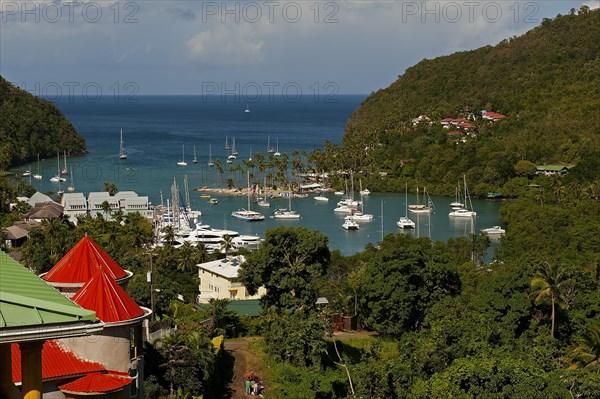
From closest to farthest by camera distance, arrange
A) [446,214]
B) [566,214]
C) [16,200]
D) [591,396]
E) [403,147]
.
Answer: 1. [591,396]
2. [566,214]
3. [16,200]
4. [446,214]
5. [403,147]

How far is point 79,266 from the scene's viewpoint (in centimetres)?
1381

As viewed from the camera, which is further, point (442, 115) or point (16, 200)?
point (442, 115)

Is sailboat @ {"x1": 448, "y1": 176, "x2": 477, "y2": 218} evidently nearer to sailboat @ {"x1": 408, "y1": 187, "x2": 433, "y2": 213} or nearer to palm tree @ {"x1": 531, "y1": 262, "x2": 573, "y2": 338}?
sailboat @ {"x1": 408, "y1": 187, "x2": 433, "y2": 213}

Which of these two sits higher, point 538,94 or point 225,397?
point 538,94

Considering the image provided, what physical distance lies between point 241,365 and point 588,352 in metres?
8.82

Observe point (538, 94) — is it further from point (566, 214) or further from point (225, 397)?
point (225, 397)

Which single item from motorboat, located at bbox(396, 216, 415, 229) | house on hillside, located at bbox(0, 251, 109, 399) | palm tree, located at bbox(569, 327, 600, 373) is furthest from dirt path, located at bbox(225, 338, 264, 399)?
motorboat, located at bbox(396, 216, 415, 229)

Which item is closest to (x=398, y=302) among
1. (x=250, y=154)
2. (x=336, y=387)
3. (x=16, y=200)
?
(x=336, y=387)

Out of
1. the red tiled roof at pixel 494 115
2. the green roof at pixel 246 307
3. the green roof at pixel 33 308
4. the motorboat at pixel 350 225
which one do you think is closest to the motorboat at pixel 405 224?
the motorboat at pixel 350 225

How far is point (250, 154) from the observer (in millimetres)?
108688

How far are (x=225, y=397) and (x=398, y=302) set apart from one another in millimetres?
6673

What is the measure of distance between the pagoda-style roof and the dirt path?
58.3 ft

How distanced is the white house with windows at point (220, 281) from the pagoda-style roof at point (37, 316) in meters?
30.6

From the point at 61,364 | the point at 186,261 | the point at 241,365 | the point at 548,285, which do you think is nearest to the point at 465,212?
the point at 186,261
